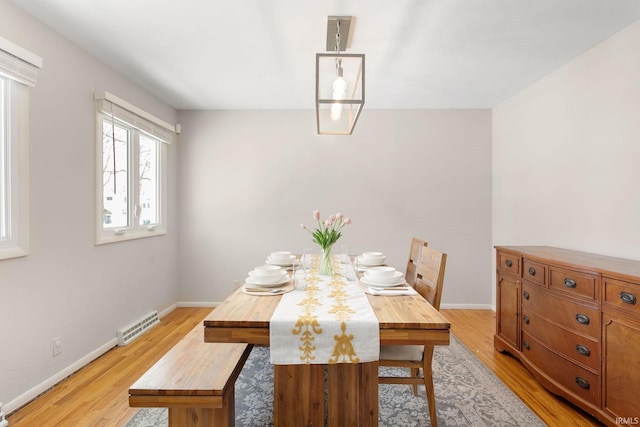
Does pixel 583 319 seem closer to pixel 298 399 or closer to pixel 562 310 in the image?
pixel 562 310

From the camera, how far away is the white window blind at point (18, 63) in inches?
71.3

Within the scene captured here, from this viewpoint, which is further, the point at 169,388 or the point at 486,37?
the point at 486,37

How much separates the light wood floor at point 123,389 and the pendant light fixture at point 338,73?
6.94 feet

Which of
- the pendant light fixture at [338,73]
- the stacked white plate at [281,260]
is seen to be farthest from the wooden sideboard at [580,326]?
the stacked white plate at [281,260]

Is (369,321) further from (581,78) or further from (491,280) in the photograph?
(491,280)

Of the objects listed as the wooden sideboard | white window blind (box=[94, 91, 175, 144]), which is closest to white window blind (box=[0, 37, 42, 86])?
white window blind (box=[94, 91, 175, 144])

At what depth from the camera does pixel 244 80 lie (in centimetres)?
304

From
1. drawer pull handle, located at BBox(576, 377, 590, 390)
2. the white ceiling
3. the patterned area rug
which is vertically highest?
the white ceiling

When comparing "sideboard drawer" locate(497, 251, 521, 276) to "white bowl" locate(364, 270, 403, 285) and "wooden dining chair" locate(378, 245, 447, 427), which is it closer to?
"wooden dining chair" locate(378, 245, 447, 427)

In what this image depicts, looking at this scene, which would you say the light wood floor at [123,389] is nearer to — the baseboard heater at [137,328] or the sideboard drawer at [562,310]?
the baseboard heater at [137,328]

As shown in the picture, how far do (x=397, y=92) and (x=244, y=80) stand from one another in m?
1.54

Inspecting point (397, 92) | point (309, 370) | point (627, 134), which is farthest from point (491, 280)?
point (309, 370)

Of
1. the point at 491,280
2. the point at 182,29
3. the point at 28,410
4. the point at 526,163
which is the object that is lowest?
the point at 28,410

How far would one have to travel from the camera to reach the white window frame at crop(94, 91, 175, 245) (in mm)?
2625
